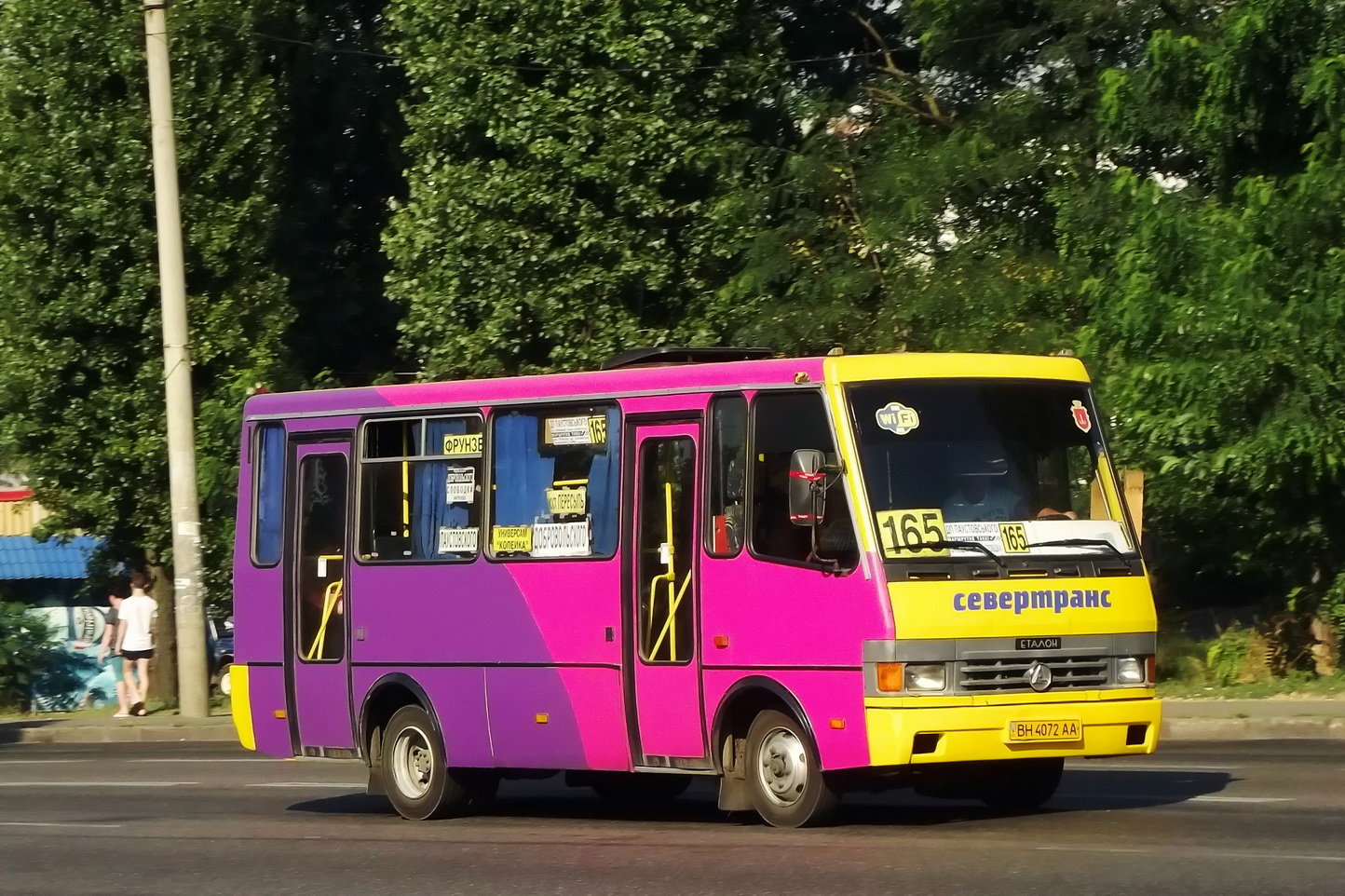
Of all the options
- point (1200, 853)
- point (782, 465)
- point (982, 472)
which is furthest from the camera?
point (782, 465)

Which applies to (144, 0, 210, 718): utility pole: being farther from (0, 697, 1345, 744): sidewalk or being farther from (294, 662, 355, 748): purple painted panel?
(294, 662, 355, 748): purple painted panel

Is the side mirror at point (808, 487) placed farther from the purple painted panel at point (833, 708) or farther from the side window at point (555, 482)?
the side window at point (555, 482)

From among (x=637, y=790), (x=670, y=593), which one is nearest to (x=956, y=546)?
(x=670, y=593)

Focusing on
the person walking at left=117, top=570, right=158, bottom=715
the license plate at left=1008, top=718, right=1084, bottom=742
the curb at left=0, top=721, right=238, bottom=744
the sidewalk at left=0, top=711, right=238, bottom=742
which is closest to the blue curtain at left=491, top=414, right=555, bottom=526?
the license plate at left=1008, top=718, right=1084, bottom=742

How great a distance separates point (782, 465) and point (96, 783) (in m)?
8.19

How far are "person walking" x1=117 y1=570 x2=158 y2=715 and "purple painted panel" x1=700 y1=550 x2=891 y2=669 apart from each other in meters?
16.2

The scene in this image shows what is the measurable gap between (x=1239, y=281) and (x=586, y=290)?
994 cm

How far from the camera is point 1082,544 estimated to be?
1153 cm

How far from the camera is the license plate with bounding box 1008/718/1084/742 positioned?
11.0m

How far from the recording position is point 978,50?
25.1 metres

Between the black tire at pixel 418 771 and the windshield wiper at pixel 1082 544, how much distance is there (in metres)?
4.26

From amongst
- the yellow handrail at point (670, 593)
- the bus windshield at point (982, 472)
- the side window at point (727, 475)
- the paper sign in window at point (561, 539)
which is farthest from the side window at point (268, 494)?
the bus windshield at point (982, 472)

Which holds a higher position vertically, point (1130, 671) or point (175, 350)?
point (175, 350)

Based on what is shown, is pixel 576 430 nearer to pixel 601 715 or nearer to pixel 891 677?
pixel 601 715
